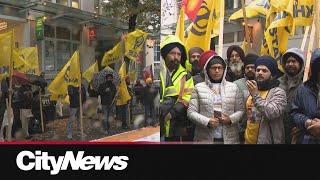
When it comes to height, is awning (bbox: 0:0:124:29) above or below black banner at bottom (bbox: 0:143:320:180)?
above

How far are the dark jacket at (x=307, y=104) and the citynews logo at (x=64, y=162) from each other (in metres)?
1.03

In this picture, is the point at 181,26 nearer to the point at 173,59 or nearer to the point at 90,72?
the point at 173,59

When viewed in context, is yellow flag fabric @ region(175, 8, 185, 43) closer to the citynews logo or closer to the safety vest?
the safety vest

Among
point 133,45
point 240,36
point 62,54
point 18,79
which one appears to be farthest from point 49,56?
point 240,36

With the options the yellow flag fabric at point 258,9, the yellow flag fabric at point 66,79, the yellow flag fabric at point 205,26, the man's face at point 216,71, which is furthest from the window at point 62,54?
→ the man's face at point 216,71

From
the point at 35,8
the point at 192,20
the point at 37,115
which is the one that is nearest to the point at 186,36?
the point at 192,20

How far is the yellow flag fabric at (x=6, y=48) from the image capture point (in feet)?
19.0

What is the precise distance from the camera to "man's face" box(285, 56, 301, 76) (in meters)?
3.08

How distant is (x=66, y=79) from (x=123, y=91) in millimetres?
1516

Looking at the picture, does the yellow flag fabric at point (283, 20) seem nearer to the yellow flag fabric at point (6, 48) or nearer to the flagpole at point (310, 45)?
the flagpole at point (310, 45)

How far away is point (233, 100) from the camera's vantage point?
3.03 meters

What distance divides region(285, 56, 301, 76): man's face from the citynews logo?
1273 mm

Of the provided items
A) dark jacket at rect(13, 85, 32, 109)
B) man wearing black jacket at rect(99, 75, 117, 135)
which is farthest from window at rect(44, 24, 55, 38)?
dark jacket at rect(13, 85, 32, 109)

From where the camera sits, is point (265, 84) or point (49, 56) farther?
point (49, 56)
